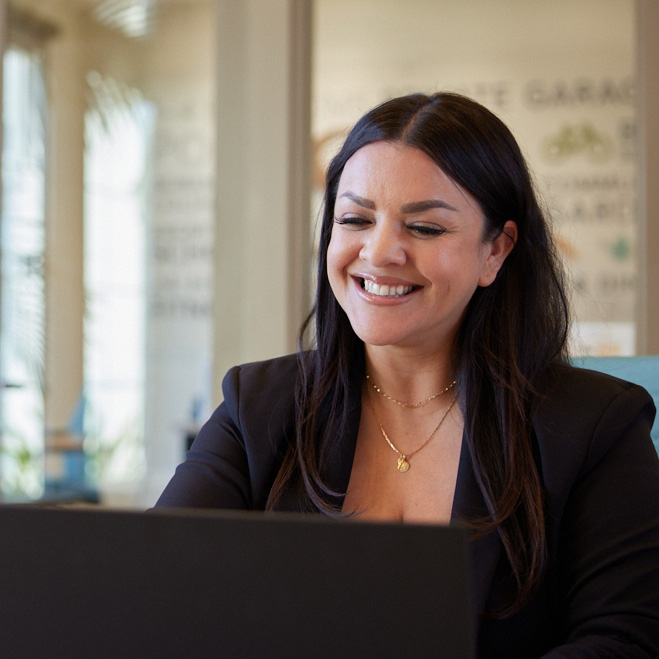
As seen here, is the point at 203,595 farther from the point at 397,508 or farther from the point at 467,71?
the point at 467,71

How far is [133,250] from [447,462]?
7.81ft

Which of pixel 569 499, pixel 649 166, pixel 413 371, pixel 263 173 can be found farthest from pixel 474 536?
pixel 263 173

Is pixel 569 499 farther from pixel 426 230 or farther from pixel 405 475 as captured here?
pixel 426 230

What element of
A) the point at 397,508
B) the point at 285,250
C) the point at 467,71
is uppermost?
the point at 467,71

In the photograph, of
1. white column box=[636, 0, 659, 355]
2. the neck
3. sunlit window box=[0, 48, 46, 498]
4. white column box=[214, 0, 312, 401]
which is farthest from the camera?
sunlit window box=[0, 48, 46, 498]

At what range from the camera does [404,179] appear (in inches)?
46.6

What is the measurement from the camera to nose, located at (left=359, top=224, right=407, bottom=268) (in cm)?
117

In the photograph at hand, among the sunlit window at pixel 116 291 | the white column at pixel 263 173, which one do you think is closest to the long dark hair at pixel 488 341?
the white column at pixel 263 173

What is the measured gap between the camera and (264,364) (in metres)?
1.41

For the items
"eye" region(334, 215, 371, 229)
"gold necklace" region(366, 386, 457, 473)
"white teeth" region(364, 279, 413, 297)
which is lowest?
"gold necklace" region(366, 386, 457, 473)

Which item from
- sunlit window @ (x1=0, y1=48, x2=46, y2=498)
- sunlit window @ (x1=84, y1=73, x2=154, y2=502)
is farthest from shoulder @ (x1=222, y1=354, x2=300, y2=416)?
sunlit window @ (x1=0, y1=48, x2=46, y2=498)

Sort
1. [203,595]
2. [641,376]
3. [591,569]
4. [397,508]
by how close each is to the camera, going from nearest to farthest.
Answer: [203,595], [591,569], [397,508], [641,376]

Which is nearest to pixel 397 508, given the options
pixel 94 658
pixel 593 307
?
pixel 94 658

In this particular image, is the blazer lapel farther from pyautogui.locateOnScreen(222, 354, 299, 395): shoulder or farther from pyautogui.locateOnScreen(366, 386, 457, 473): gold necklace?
pyautogui.locateOnScreen(222, 354, 299, 395): shoulder
